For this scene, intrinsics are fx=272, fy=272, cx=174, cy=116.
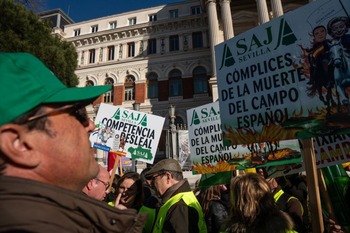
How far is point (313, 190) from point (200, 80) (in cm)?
2264

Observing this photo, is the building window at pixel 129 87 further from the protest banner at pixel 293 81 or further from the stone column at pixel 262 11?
the protest banner at pixel 293 81

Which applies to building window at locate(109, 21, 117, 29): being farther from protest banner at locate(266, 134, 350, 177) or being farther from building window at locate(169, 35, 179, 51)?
protest banner at locate(266, 134, 350, 177)

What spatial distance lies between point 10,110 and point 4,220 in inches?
12.2

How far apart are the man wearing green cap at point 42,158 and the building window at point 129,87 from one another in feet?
82.0

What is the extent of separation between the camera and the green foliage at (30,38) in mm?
9930

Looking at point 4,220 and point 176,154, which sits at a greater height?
point 176,154

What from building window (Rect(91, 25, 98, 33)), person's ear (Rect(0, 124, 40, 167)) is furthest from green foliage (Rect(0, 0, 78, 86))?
building window (Rect(91, 25, 98, 33))

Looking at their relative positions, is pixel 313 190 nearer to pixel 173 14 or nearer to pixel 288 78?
pixel 288 78

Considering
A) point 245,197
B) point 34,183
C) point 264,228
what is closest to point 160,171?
point 245,197

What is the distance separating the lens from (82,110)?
1042 mm

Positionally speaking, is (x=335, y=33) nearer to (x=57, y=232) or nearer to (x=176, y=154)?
(x=57, y=232)

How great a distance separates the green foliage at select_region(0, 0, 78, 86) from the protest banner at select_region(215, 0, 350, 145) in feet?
30.9

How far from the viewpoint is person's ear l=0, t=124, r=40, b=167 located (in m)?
0.81

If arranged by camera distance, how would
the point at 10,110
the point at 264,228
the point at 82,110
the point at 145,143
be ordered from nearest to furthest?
the point at 10,110
the point at 82,110
the point at 264,228
the point at 145,143
